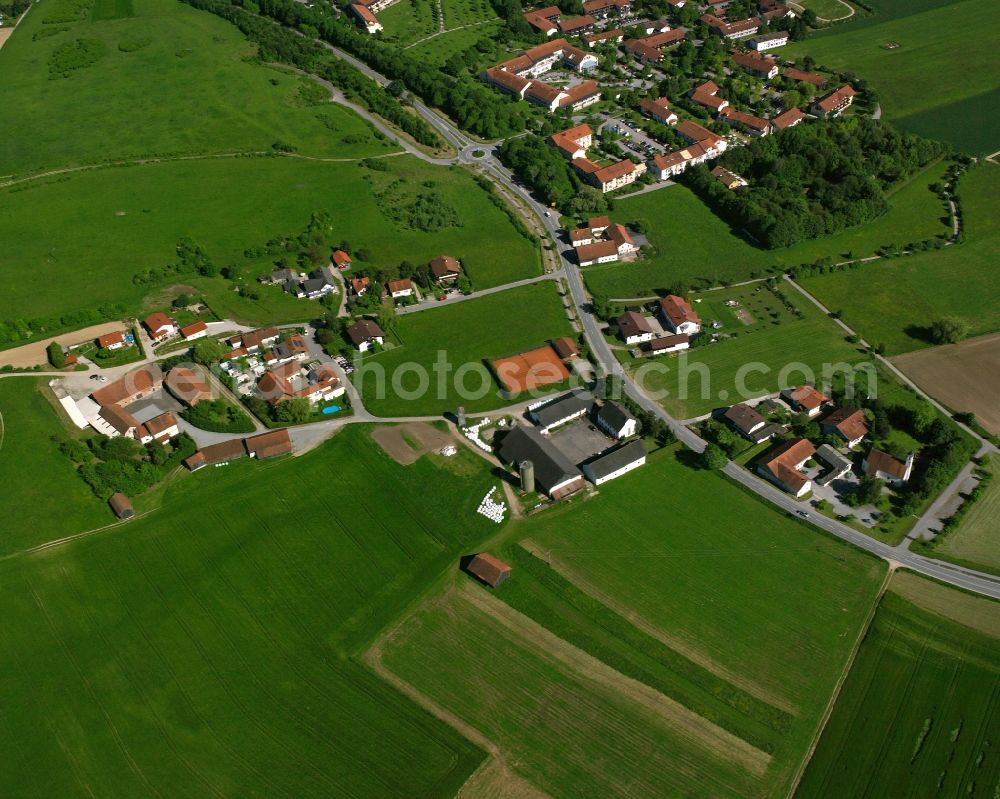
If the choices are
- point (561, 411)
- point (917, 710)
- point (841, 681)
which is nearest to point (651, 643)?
point (841, 681)

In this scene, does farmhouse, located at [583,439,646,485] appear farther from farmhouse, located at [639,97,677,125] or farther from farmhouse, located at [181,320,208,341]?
farmhouse, located at [639,97,677,125]

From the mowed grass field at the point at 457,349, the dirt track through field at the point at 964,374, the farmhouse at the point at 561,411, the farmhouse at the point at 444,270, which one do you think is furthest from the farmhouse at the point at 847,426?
the farmhouse at the point at 444,270

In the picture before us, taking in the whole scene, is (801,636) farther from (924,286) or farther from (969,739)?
(924,286)

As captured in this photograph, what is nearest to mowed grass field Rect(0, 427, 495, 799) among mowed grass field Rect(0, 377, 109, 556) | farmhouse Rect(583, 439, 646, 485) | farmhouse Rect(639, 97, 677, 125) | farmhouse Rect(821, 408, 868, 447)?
mowed grass field Rect(0, 377, 109, 556)

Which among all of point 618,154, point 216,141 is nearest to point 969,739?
point 618,154

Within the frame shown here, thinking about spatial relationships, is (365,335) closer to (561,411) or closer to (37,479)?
(561,411)
